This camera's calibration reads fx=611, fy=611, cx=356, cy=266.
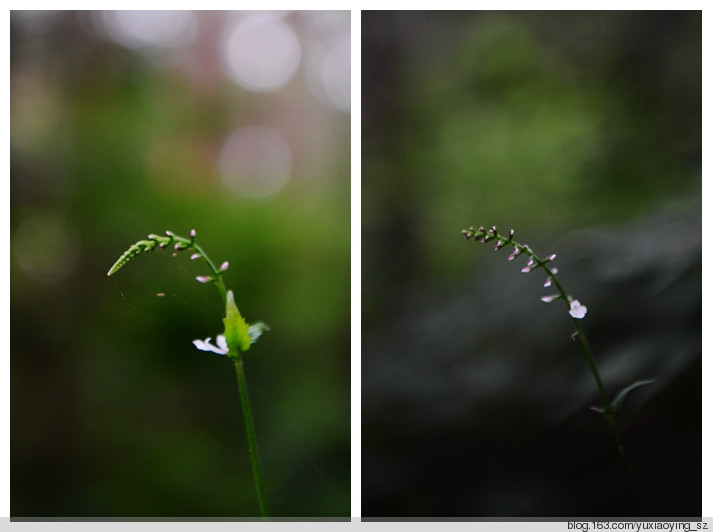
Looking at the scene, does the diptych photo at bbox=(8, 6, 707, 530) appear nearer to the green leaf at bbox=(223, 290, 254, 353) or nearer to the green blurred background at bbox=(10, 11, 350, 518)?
the green blurred background at bbox=(10, 11, 350, 518)

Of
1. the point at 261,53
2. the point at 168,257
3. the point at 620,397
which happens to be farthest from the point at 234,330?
the point at 261,53

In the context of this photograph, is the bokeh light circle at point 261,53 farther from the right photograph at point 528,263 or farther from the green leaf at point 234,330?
the green leaf at point 234,330

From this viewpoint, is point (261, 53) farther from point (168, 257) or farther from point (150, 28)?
point (168, 257)

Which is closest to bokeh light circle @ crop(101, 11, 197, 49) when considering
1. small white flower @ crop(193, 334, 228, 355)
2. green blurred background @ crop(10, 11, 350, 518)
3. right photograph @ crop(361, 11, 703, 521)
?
green blurred background @ crop(10, 11, 350, 518)

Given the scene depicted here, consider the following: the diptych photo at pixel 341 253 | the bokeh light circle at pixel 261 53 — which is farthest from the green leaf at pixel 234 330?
the bokeh light circle at pixel 261 53

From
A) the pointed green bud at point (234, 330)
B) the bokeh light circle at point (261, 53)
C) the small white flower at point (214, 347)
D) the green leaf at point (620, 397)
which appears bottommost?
the green leaf at point (620, 397)

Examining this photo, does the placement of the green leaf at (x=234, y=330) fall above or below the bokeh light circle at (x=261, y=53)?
→ below
